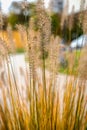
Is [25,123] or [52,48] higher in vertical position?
[52,48]

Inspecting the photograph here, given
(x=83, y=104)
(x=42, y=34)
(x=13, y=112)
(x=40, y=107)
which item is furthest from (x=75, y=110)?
(x=42, y=34)

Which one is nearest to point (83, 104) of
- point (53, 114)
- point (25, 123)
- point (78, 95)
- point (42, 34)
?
point (78, 95)

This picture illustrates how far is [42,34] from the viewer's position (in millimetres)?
1566

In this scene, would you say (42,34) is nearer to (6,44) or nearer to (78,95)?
(6,44)

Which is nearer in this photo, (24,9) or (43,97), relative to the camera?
(24,9)

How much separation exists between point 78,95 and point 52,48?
31 cm

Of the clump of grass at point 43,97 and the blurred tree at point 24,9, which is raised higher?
the blurred tree at point 24,9

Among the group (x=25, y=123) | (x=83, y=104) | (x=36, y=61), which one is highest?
(x=36, y=61)

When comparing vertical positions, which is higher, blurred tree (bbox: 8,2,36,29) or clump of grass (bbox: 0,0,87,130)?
blurred tree (bbox: 8,2,36,29)

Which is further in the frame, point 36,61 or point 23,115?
point 23,115

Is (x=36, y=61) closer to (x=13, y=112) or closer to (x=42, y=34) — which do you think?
(x=42, y=34)

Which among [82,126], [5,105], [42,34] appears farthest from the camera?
[5,105]

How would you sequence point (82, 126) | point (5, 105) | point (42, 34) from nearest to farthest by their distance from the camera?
point (42, 34)
point (82, 126)
point (5, 105)

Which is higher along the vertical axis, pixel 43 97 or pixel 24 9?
pixel 24 9
